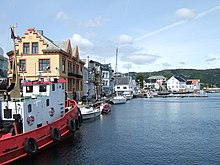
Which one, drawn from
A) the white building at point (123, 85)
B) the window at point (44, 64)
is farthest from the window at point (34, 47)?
the white building at point (123, 85)

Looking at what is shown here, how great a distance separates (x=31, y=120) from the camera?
2028 cm

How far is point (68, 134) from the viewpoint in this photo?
25734 millimetres

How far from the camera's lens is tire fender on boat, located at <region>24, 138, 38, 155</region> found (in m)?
17.8

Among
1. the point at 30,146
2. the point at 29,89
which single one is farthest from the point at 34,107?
the point at 29,89

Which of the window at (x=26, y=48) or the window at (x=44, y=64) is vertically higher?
the window at (x=26, y=48)

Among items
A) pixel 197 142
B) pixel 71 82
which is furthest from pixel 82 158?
pixel 71 82

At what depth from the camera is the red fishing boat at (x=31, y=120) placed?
17.4 m

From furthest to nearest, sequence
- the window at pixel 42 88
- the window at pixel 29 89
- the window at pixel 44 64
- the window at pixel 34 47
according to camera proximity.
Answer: the window at pixel 34 47 → the window at pixel 44 64 → the window at pixel 29 89 → the window at pixel 42 88

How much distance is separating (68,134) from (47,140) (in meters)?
4.56

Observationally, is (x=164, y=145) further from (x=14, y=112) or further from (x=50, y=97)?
(x=14, y=112)

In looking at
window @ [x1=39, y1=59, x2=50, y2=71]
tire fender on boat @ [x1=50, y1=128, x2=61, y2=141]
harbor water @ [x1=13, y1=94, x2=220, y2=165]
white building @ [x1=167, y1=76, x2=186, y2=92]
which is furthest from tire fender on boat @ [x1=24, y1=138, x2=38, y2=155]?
white building @ [x1=167, y1=76, x2=186, y2=92]

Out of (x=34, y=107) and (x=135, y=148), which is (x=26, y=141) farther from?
(x=135, y=148)

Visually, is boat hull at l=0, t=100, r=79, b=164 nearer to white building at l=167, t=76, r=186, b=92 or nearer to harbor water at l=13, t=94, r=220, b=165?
harbor water at l=13, t=94, r=220, b=165

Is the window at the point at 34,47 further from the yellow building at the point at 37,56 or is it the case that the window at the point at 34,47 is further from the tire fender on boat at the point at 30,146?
the tire fender on boat at the point at 30,146
